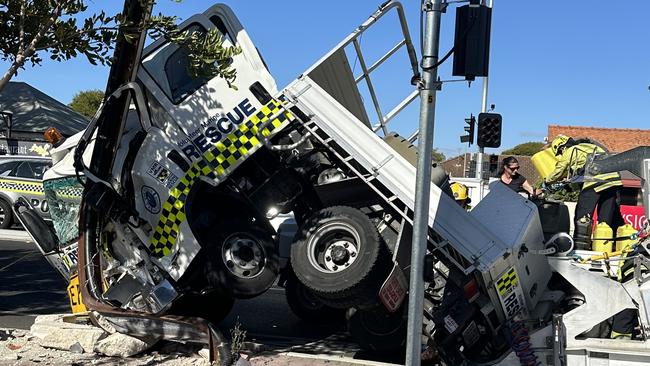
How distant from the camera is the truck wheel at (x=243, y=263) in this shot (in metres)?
6.00

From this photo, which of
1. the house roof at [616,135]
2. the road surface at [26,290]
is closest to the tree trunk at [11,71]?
the road surface at [26,290]

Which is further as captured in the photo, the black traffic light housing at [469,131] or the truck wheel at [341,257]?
the black traffic light housing at [469,131]

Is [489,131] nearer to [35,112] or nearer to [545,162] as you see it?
[545,162]

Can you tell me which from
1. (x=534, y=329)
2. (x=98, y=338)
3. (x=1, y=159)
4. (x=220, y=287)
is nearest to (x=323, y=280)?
(x=220, y=287)

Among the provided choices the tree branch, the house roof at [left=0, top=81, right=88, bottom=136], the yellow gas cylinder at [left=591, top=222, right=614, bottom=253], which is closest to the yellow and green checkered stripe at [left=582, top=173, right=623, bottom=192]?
the yellow gas cylinder at [left=591, top=222, right=614, bottom=253]

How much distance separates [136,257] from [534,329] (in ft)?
11.5

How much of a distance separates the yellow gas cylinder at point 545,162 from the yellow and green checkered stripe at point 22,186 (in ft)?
33.9

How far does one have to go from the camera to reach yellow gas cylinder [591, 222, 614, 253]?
19.4ft

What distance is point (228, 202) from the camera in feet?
20.9

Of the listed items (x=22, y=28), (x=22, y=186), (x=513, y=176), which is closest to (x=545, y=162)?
(x=513, y=176)

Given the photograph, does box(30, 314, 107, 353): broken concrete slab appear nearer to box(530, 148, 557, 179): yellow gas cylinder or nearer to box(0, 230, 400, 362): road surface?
box(0, 230, 400, 362): road surface

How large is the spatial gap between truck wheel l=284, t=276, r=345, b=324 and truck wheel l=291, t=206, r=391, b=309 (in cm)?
213

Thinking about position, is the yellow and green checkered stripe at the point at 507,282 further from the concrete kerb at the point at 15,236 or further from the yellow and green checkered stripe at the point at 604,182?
the concrete kerb at the point at 15,236

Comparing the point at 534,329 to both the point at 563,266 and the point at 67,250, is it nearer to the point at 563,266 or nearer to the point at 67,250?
the point at 563,266
